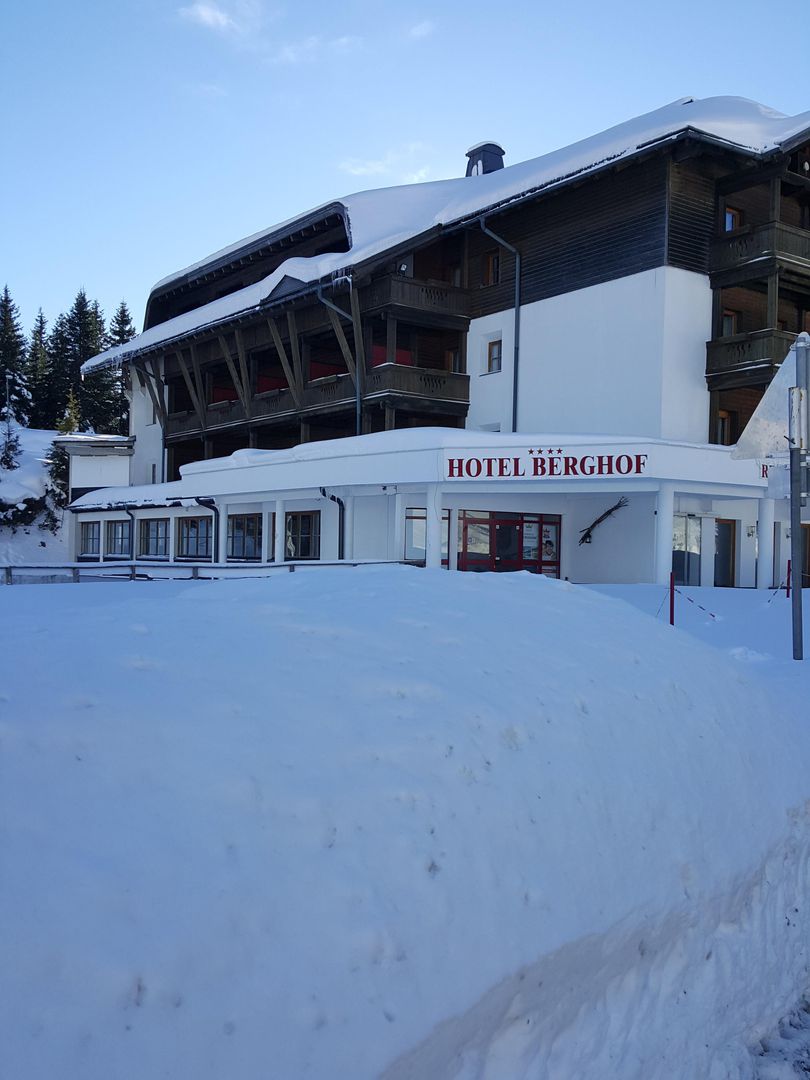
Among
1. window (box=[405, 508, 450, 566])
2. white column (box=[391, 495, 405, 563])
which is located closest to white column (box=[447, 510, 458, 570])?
window (box=[405, 508, 450, 566])

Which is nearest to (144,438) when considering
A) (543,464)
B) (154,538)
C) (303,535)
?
(154,538)

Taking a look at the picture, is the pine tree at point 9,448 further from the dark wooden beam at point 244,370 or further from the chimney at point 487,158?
the chimney at point 487,158

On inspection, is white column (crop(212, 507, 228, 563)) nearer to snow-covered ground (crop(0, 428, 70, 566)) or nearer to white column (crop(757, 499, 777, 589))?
white column (crop(757, 499, 777, 589))

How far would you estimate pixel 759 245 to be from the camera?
25.0m

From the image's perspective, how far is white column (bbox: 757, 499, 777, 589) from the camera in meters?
24.4

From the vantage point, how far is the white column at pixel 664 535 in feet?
74.0

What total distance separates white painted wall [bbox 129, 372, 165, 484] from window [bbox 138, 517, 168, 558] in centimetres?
436

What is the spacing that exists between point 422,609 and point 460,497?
20.9 m

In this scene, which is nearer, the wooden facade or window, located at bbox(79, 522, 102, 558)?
the wooden facade

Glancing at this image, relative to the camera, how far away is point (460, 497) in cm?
2684

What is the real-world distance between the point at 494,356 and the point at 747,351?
8.65 metres

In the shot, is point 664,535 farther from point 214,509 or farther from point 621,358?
point 214,509

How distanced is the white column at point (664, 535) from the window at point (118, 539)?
26.0m

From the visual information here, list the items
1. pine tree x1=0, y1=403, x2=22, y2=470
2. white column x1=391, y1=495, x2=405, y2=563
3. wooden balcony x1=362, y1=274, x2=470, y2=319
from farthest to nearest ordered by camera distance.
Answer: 1. pine tree x1=0, y1=403, x2=22, y2=470
2. wooden balcony x1=362, y1=274, x2=470, y2=319
3. white column x1=391, y1=495, x2=405, y2=563
